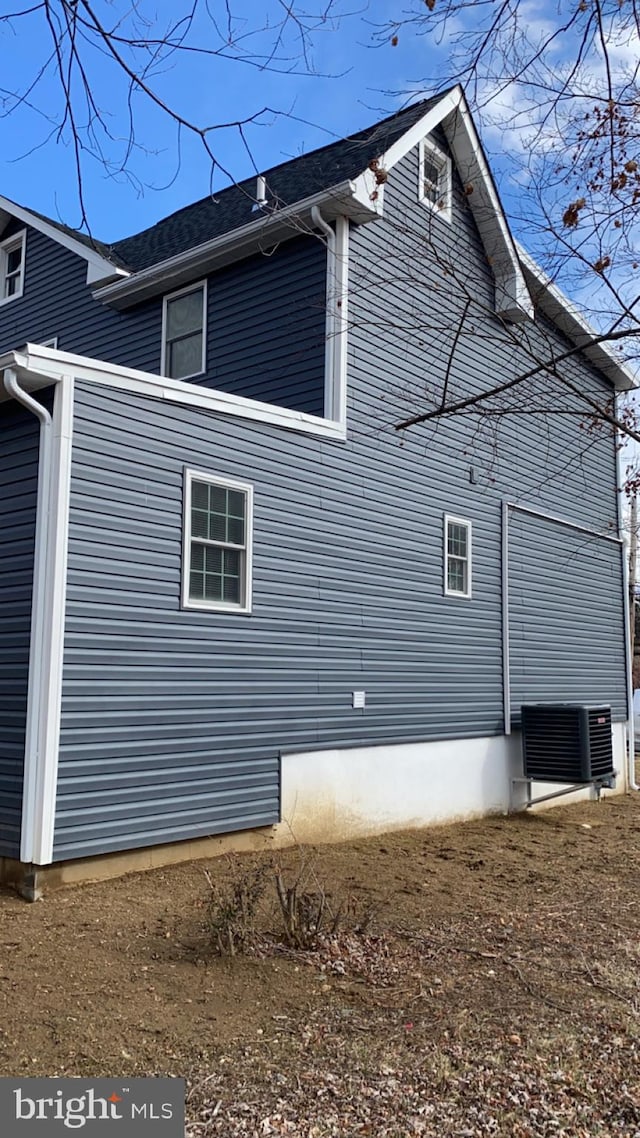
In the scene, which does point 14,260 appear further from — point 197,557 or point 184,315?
point 197,557

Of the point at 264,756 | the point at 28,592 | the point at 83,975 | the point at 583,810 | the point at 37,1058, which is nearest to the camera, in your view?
the point at 37,1058

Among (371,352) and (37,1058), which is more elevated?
(371,352)

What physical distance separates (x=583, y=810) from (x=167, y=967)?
380 inches

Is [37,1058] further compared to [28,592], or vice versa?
[28,592]

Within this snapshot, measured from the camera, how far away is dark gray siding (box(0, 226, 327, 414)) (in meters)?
10.6

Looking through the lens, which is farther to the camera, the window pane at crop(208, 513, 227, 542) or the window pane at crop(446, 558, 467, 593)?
the window pane at crop(446, 558, 467, 593)

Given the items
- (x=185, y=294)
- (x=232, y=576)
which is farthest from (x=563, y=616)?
(x=232, y=576)

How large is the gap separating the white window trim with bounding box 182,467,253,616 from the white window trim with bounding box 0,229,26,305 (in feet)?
25.1

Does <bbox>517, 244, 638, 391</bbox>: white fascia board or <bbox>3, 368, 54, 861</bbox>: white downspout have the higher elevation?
<bbox>517, 244, 638, 391</bbox>: white fascia board

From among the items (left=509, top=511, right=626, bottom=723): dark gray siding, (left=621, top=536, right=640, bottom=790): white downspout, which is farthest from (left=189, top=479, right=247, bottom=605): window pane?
(left=621, top=536, right=640, bottom=790): white downspout

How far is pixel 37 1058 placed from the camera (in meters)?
4.12

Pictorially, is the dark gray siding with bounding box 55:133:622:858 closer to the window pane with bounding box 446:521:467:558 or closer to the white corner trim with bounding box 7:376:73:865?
the white corner trim with bounding box 7:376:73:865

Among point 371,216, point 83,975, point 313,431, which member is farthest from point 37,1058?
point 371,216

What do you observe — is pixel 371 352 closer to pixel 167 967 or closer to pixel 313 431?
pixel 313 431
